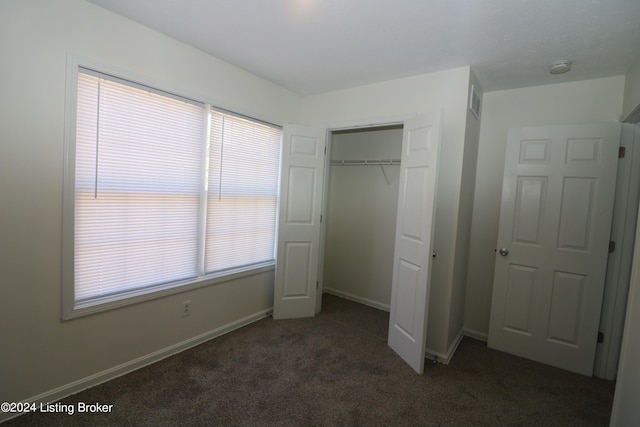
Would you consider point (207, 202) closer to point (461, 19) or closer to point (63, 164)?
point (63, 164)

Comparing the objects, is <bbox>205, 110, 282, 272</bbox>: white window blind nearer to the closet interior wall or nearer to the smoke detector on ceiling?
the closet interior wall

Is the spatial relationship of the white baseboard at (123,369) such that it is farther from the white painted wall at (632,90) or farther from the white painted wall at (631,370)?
the white painted wall at (632,90)

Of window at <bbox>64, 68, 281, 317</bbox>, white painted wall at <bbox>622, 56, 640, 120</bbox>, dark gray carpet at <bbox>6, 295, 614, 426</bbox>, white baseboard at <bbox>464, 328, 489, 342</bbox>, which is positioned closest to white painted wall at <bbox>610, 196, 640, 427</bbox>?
dark gray carpet at <bbox>6, 295, 614, 426</bbox>

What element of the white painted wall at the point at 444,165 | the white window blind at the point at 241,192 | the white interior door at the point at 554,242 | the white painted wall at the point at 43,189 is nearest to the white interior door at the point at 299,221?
the white window blind at the point at 241,192

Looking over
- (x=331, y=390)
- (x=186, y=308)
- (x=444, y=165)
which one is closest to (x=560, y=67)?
(x=444, y=165)

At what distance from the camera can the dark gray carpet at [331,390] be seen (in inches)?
73.5

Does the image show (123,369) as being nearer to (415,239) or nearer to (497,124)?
(415,239)

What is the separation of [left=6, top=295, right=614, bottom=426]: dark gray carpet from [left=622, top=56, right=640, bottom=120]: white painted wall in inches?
86.2

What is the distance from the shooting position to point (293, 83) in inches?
125

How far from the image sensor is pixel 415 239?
8.25 ft

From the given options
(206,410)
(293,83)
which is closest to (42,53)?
(293,83)

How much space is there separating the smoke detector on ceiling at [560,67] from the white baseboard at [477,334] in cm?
252

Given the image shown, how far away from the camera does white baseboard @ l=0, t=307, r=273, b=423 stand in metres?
1.86

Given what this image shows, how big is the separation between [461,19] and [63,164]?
8.73 ft
